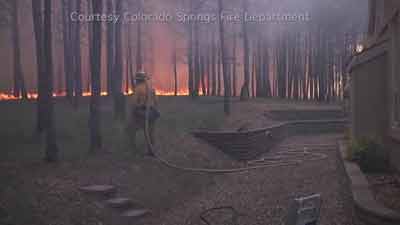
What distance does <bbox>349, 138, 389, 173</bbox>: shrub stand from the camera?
349 inches

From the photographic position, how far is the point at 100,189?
27.2 ft

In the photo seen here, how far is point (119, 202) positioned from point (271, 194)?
2.92 metres

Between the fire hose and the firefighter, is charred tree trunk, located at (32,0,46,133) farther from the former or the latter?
the fire hose

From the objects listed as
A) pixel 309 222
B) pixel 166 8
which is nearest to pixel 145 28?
pixel 166 8

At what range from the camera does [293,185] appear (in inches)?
376

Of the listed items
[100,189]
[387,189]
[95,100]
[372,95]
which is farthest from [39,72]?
[387,189]

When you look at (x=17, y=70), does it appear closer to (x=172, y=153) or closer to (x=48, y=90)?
(x=172, y=153)

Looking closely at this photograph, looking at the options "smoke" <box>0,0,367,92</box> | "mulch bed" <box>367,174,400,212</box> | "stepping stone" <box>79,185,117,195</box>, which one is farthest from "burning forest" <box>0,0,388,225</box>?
"smoke" <box>0,0,367,92</box>

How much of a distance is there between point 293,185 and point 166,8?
81.8 feet

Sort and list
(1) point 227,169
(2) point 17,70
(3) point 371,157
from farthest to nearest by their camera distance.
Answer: (2) point 17,70 < (1) point 227,169 < (3) point 371,157

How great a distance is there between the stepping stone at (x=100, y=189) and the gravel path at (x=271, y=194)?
867mm

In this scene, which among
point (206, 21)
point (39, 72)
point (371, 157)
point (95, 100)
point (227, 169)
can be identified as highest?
point (206, 21)

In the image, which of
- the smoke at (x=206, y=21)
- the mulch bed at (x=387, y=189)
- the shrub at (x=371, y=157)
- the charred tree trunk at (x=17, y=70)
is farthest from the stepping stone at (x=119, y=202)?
the smoke at (x=206, y=21)

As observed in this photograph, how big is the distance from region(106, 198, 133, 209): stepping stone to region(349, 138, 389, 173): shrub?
172 inches
